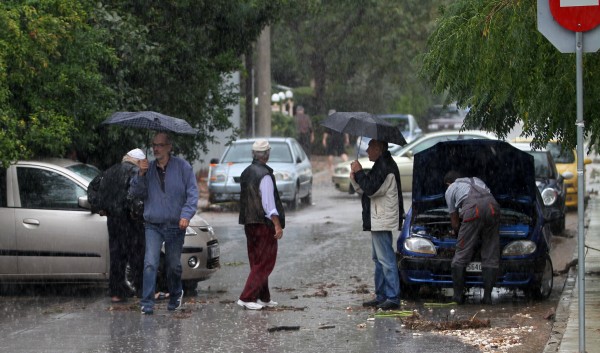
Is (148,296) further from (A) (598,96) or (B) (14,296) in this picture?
(A) (598,96)

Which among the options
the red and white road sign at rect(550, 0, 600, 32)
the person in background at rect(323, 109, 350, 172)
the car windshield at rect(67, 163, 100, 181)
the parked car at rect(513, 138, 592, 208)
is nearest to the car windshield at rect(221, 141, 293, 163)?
the parked car at rect(513, 138, 592, 208)

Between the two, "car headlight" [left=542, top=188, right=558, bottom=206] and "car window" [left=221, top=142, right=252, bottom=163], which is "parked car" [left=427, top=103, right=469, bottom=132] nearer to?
"car window" [left=221, top=142, right=252, bottom=163]

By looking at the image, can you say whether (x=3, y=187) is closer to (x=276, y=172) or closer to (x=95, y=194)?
(x=95, y=194)

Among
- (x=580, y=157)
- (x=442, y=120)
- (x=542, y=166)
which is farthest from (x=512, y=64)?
(x=442, y=120)

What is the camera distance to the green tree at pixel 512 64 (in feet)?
30.2

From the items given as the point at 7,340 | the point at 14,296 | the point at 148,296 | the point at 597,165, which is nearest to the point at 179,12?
the point at 14,296

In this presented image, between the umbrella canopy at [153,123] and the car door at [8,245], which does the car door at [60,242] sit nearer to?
the car door at [8,245]

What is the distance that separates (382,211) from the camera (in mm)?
11359

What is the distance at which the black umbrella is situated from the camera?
11289 millimetres

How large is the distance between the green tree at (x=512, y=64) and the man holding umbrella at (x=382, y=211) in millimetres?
1362

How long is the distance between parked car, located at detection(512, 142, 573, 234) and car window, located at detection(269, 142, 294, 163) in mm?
6854

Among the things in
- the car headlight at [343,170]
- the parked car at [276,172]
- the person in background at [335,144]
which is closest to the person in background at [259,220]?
the parked car at [276,172]

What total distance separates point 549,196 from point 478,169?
568 cm

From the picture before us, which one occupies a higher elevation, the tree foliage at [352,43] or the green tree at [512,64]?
the tree foliage at [352,43]
